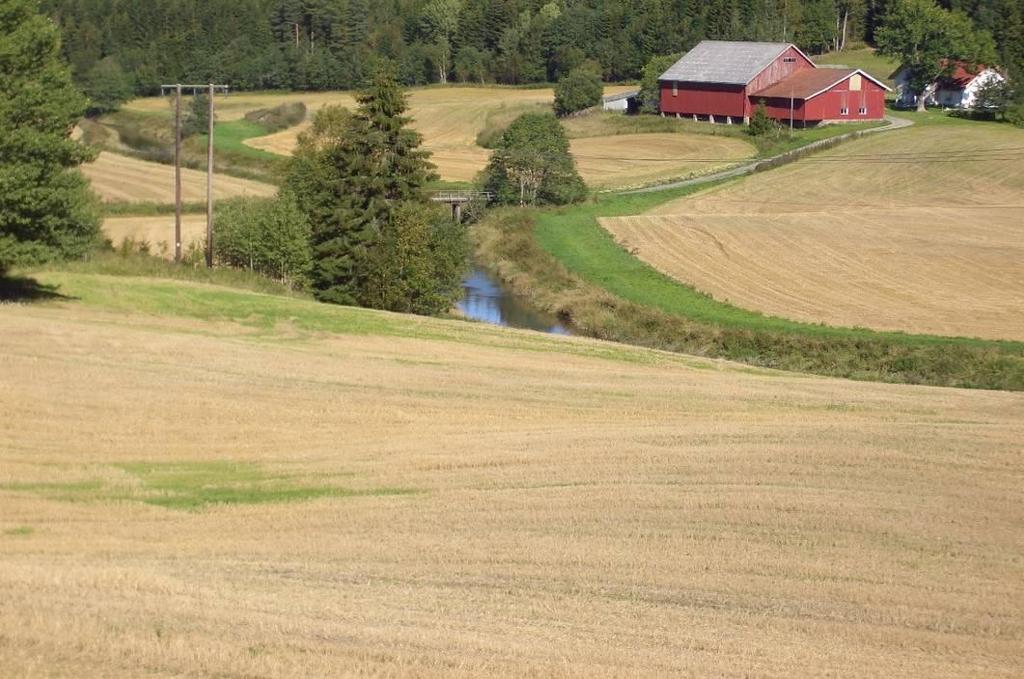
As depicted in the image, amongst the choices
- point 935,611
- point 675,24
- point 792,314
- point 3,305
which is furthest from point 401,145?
point 675,24

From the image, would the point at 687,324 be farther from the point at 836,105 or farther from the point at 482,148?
the point at 836,105

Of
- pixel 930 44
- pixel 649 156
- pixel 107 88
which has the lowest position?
pixel 649 156

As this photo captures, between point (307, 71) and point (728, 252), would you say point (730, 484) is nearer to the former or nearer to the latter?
point (728, 252)

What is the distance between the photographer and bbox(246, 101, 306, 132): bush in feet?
366

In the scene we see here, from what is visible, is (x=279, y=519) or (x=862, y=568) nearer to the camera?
(x=862, y=568)

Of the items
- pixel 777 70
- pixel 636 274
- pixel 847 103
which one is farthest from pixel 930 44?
pixel 636 274

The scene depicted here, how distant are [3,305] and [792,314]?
23.7 meters

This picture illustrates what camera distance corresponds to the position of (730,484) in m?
21.9

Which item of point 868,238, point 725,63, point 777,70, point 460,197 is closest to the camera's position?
point 868,238

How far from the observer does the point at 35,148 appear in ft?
109

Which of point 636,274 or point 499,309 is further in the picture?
point 636,274

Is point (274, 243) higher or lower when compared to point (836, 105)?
lower

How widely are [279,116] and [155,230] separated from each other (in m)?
57.3

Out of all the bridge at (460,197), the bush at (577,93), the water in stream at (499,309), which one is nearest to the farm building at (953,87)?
the bush at (577,93)
